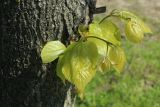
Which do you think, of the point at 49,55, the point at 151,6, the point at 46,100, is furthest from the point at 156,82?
the point at 49,55

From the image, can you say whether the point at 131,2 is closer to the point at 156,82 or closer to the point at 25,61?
the point at 156,82

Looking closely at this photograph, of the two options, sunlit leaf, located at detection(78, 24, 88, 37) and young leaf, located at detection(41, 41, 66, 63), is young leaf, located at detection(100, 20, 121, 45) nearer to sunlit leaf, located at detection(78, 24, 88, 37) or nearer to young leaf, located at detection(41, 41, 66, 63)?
sunlit leaf, located at detection(78, 24, 88, 37)

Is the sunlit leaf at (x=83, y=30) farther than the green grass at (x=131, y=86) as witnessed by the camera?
No

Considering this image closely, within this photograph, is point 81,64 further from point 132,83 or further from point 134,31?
point 132,83

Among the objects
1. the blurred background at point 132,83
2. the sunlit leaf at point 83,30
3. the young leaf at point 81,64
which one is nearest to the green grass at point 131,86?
the blurred background at point 132,83

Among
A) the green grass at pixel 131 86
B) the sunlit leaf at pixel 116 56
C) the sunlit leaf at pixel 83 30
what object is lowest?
the green grass at pixel 131 86

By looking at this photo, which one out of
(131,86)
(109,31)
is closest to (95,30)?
(109,31)

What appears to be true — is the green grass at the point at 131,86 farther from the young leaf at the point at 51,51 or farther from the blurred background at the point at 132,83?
the young leaf at the point at 51,51
